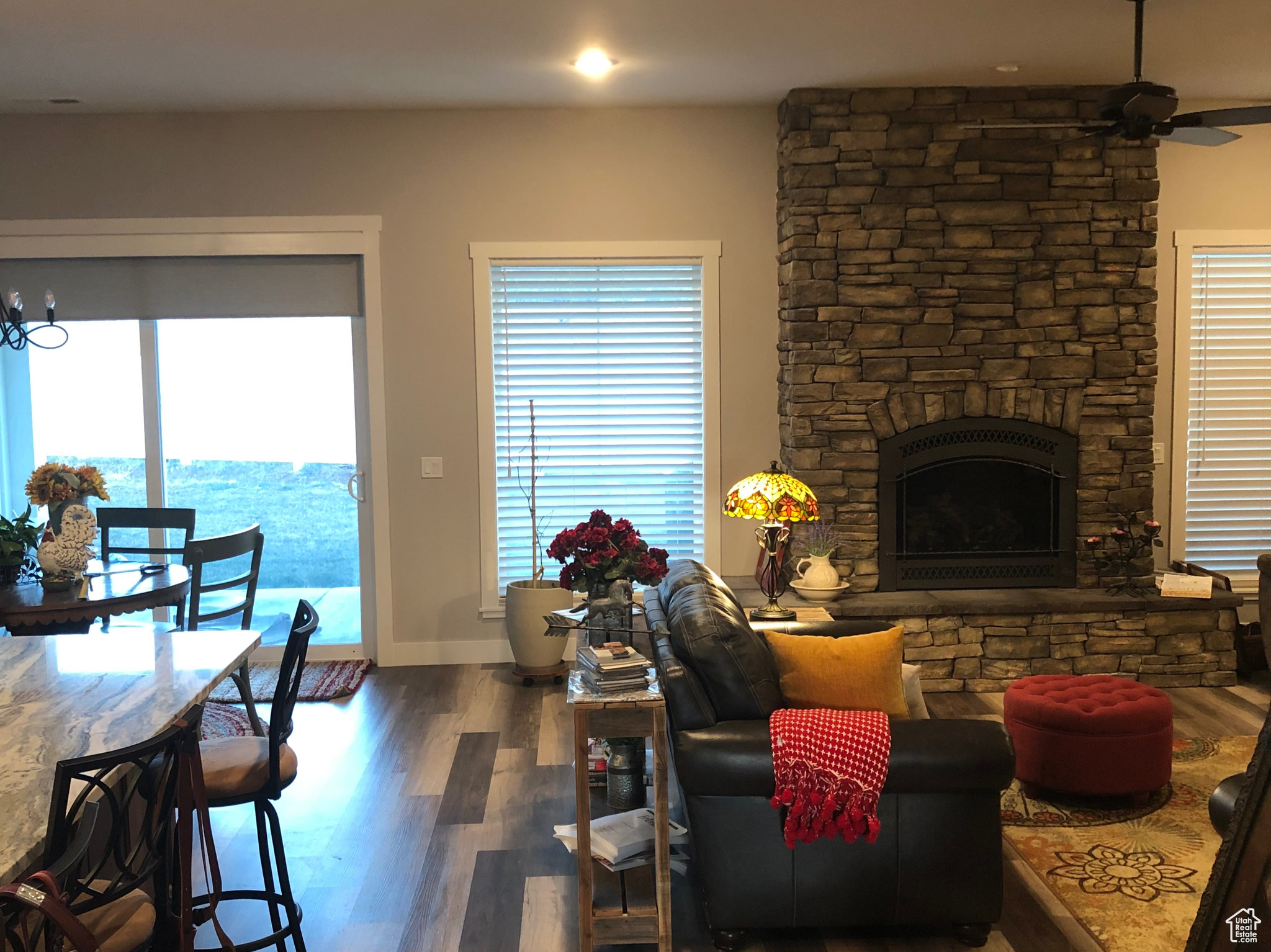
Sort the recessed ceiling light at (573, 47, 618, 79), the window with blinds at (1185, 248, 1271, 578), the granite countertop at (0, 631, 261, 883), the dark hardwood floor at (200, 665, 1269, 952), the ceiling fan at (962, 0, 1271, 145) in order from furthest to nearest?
the window with blinds at (1185, 248, 1271, 578)
the recessed ceiling light at (573, 47, 618, 79)
the ceiling fan at (962, 0, 1271, 145)
the dark hardwood floor at (200, 665, 1269, 952)
the granite countertop at (0, 631, 261, 883)

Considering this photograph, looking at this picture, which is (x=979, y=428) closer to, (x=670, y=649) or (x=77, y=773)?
(x=670, y=649)

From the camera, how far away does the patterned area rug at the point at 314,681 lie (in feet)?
17.0

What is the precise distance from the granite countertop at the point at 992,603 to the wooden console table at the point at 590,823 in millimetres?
2406

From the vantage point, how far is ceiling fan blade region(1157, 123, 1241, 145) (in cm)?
375

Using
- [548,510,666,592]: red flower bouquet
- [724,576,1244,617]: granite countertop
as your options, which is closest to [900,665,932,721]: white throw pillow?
[548,510,666,592]: red flower bouquet

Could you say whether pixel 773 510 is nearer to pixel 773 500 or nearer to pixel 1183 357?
pixel 773 500

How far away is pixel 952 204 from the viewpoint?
526 cm

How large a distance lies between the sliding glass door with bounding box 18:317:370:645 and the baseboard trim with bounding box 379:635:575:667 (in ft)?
1.22

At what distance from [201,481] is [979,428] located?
4.32 m

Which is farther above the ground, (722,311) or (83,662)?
(722,311)

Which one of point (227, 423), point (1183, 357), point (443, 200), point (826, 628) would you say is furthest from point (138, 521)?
point (1183, 357)

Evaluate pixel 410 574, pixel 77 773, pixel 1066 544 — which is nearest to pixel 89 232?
pixel 410 574

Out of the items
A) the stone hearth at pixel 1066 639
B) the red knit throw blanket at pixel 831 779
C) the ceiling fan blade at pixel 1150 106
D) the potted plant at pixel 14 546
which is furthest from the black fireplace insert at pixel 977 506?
the potted plant at pixel 14 546

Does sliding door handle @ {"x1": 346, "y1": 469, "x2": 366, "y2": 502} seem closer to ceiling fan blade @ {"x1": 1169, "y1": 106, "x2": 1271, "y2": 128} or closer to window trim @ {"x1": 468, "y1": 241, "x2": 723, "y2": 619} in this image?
window trim @ {"x1": 468, "y1": 241, "x2": 723, "y2": 619}
